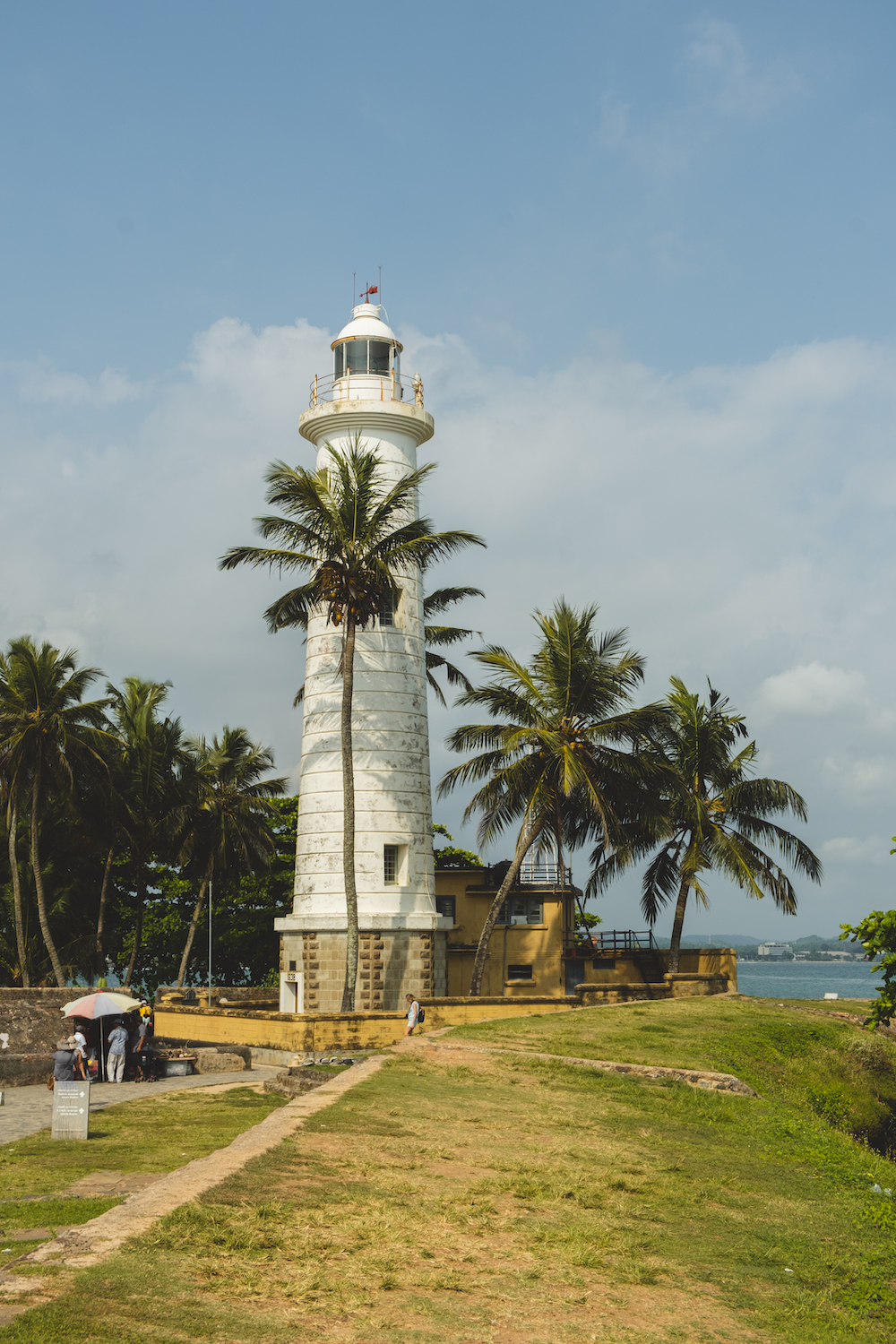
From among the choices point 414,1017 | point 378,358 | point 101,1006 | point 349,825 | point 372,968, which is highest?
point 378,358

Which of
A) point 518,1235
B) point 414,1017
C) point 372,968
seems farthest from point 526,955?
point 518,1235

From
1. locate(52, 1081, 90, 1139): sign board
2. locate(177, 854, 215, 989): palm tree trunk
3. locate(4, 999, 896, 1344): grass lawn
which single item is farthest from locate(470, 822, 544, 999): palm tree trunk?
locate(52, 1081, 90, 1139): sign board

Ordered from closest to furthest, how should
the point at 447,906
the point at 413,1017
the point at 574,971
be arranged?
1. the point at 413,1017
2. the point at 574,971
3. the point at 447,906

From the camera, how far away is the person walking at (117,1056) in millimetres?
21703

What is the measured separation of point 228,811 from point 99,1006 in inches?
769

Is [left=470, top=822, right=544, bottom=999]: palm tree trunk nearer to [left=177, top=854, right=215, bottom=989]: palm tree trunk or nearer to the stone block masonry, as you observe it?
the stone block masonry

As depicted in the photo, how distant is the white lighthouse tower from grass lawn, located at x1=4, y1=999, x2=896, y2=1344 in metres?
14.3

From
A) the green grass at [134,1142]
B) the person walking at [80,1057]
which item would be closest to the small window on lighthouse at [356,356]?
the person walking at [80,1057]

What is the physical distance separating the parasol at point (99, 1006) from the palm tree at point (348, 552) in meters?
6.05

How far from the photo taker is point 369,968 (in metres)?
29.2

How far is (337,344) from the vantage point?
108 feet

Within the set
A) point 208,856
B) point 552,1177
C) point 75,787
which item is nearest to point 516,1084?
point 552,1177

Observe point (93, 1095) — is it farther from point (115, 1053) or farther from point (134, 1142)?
point (134, 1142)

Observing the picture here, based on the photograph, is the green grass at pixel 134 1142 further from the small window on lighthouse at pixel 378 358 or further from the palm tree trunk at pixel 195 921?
the palm tree trunk at pixel 195 921
